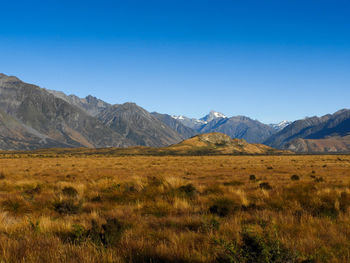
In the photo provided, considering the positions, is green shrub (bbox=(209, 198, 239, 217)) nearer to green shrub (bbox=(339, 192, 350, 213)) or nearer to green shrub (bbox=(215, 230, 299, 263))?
green shrub (bbox=(339, 192, 350, 213))

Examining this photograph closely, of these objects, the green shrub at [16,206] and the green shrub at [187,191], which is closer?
the green shrub at [16,206]

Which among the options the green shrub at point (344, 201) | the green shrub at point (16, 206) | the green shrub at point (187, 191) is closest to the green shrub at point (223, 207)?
the green shrub at point (187, 191)

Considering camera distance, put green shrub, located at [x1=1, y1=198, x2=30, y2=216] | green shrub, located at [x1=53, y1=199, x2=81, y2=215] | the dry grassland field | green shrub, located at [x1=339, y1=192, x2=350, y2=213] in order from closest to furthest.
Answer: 1. the dry grassland field
2. green shrub, located at [x1=339, y1=192, x2=350, y2=213]
3. green shrub, located at [x1=53, y1=199, x2=81, y2=215]
4. green shrub, located at [x1=1, y1=198, x2=30, y2=216]

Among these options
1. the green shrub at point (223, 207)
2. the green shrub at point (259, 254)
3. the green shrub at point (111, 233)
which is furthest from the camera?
the green shrub at point (223, 207)

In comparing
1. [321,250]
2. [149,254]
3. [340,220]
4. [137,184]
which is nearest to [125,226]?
[149,254]

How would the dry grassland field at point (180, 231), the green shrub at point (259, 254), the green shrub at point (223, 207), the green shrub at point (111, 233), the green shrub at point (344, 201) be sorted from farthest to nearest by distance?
the green shrub at point (344, 201), the green shrub at point (223, 207), the green shrub at point (111, 233), the dry grassland field at point (180, 231), the green shrub at point (259, 254)

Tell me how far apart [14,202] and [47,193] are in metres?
3.82

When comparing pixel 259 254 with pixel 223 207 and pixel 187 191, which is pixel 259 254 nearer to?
pixel 223 207

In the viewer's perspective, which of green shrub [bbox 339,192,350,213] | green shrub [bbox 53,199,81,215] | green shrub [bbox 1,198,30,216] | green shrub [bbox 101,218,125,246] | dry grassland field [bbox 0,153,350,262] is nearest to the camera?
dry grassland field [bbox 0,153,350,262]

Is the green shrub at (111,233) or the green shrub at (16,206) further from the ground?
the green shrub at (111,233)

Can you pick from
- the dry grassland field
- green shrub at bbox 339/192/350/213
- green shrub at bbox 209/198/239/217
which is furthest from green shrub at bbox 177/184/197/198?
green shrub at bbox 339/192/350/213

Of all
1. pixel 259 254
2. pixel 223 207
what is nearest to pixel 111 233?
pixel 259 254

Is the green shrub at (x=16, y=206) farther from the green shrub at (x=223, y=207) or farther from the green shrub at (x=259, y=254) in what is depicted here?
the green shrub at (x=259, y=254)

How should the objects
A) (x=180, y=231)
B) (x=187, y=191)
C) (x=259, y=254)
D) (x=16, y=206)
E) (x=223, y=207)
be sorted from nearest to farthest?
1. (x=259, y=254)
2. (x=180, y=231)
3. (x=223, y=207)
4. (x=16, y=206)
5. (x=187, y=191)
